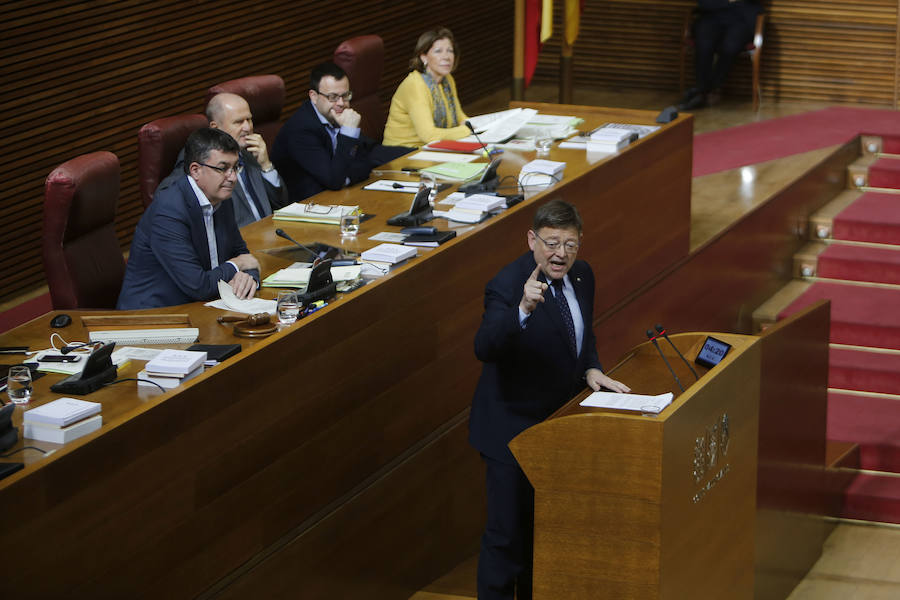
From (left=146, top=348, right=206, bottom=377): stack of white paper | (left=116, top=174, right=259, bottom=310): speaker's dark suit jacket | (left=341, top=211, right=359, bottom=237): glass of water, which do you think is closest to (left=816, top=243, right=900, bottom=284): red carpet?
(left=341, top=211, right=359, bottom=237): glass of water

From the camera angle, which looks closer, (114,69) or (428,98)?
(428,98)

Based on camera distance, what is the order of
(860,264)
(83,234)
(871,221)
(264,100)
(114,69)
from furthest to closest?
(871,221) < (860,264) < (114,69) < (264,100) < (83,234)

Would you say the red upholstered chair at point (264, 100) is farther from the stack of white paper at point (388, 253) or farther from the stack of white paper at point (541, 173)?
the stack of white paper at point (388, 253)

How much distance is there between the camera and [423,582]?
4176 millimetres

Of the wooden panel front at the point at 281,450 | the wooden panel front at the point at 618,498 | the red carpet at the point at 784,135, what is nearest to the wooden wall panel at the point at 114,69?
the wooden panel front at the point at 281,450

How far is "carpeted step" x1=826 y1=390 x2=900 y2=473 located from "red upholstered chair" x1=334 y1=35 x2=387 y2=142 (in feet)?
8.69

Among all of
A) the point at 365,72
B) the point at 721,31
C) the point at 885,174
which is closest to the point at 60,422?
the point at 365,72

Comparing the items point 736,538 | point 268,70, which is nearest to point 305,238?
point 736,538

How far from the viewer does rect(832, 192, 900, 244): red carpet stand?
6.96 metres

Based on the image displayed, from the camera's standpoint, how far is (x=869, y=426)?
5770 mm

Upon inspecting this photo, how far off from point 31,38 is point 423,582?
3.00 m

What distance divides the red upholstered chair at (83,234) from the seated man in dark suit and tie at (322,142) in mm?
897

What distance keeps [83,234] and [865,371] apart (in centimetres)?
379

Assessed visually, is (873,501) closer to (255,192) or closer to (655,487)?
(655,487)
